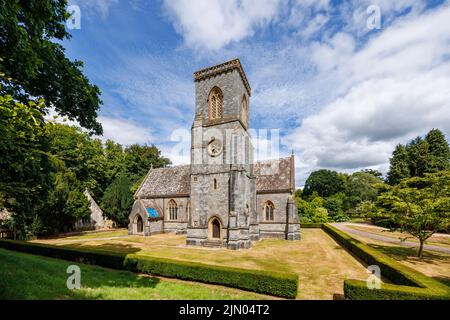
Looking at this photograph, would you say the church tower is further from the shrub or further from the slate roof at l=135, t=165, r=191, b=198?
the slate roof at l=135, t=165, r=191, b=198

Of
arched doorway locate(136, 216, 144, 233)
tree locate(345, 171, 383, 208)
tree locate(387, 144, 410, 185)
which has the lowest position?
arched doorway locate(136, 216, 144, 233)

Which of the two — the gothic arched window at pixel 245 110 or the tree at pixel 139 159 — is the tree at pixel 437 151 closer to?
the gothic arched window at pixel 245 110

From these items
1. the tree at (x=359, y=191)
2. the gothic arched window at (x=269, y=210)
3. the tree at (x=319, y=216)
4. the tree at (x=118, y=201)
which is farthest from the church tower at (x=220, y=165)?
the tree at (x=359, y=191)

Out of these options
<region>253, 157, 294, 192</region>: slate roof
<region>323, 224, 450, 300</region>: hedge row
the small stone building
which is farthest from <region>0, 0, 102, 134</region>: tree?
the small stone building

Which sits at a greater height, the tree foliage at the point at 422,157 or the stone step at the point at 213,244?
the tree foliage at the point at 422,157

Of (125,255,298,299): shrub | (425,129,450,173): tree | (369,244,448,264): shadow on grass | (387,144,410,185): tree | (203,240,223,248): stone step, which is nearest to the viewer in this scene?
(125,255,298,299): shrub

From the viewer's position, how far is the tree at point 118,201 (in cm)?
3688

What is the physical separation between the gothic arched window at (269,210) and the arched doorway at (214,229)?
8450 millimetres

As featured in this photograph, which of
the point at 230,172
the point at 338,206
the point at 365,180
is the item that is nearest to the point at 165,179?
the point at 230,172

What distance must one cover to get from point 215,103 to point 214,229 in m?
14.2

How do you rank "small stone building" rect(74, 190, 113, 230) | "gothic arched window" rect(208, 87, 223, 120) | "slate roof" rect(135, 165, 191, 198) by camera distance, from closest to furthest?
"gothic arched window" rect(208, 87, 223, 120)
"slate roof" rect(135, 165, 191, 198)
"small stone building" rect(74, 190, 113, 230)

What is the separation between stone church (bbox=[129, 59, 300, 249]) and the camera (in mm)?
22359

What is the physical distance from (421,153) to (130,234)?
52260 millimetres

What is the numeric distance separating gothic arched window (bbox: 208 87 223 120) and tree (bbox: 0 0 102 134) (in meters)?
15.6
